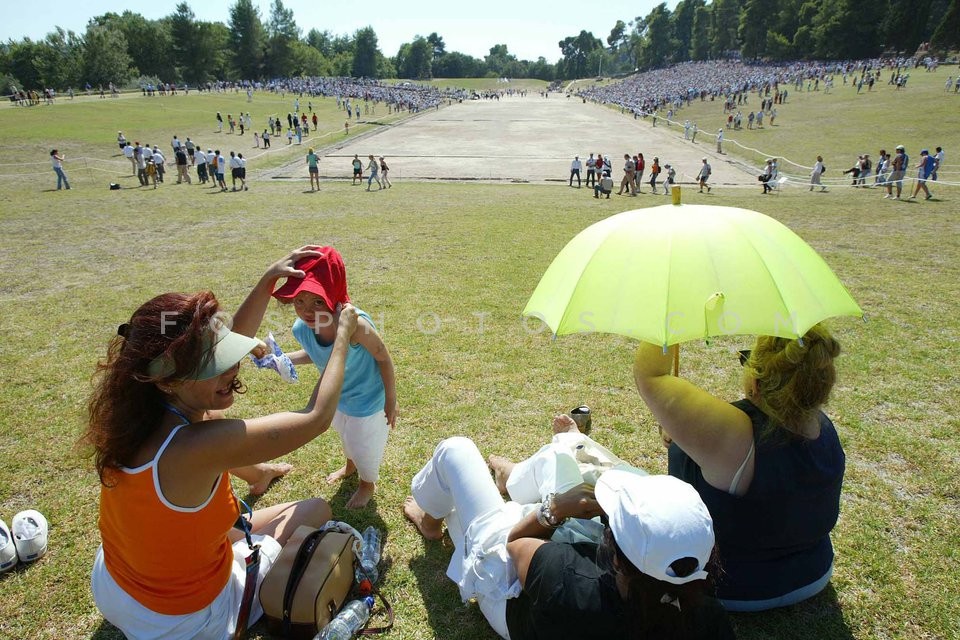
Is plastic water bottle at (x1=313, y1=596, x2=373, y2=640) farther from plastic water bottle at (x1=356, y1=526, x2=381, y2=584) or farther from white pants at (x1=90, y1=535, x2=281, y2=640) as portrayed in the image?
white pants at (x1=90, y1=535, x2=281, y2=640)

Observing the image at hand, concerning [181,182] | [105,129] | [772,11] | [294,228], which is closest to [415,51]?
[772,11]

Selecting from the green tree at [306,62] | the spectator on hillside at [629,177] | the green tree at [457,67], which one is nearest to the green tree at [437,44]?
the green tree at [457,67]

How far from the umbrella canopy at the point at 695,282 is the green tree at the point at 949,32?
77.8 metres

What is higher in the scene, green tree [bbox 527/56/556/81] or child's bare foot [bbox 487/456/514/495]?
green tree [bbox 527/56/556/81]

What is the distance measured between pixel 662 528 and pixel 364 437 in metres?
2.38

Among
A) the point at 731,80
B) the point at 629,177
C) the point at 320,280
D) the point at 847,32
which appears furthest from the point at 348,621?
the point at 847,32

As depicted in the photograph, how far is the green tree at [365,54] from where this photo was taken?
12306 centimetres

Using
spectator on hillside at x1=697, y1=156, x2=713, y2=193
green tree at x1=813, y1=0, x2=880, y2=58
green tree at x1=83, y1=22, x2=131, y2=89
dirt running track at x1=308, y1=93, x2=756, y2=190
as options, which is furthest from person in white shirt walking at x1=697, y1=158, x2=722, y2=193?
green tree at x1=83, y1=22, x2=131, y2=89

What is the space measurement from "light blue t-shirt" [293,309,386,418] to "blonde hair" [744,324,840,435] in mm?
2287

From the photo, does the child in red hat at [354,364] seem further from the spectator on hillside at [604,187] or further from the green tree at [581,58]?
the green tree at [581,58]

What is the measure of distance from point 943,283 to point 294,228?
→ 13060 millimetres

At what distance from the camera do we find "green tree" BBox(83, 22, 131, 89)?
67.6 m

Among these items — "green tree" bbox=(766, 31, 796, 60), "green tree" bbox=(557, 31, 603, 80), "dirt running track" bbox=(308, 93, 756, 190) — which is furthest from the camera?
"green tree" bbox=(557, 31, 603, 80)

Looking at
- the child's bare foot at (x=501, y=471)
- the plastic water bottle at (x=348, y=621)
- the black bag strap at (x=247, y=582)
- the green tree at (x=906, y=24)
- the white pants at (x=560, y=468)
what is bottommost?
the plastic water bottle at (x=348, y=621)
